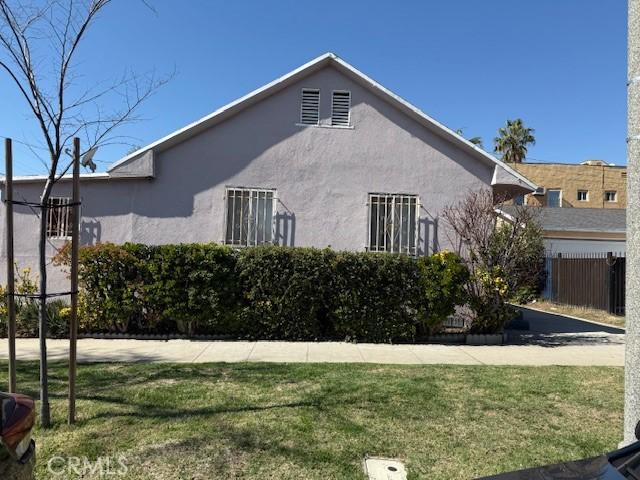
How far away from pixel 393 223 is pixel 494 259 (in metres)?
2.36

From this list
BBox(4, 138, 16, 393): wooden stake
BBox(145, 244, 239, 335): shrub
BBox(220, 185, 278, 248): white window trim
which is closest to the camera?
BBox(4, 138, 16, 393): wooden stake

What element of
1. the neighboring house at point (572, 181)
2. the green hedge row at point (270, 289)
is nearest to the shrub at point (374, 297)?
the green hedge row at point (270, 289)

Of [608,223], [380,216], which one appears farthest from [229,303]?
[608,223]

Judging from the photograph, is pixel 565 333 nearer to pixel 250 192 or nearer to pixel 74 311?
pixel 250 192

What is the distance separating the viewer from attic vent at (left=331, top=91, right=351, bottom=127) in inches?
440

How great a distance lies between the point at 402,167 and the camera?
11062 millimetres

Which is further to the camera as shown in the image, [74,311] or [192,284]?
[192,284]

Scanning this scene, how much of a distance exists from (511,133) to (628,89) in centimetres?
4621

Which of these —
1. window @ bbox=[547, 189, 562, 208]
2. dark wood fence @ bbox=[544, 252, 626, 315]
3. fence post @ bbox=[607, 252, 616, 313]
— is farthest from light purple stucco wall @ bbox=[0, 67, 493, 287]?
window @ bbox=[547, 189, 562, 208]

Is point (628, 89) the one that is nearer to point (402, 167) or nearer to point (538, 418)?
point (538, 418)

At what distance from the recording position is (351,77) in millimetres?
11172

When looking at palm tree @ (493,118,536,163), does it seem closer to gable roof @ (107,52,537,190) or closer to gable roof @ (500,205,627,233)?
gable roof @ (500,205,627,233)

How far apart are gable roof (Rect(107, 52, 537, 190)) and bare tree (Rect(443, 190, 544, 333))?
1254mm

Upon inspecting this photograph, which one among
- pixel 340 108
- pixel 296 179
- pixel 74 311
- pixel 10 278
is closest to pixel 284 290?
pixel 296 179
